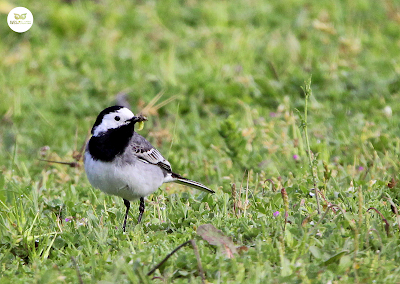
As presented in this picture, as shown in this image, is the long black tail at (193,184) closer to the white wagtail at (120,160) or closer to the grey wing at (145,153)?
the white wagtail at (120,160)

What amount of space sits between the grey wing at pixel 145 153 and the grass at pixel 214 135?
26cm

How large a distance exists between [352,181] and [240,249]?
1.60 meters

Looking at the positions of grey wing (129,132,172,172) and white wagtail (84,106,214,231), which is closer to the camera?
white wagtail (84,106,214,231)

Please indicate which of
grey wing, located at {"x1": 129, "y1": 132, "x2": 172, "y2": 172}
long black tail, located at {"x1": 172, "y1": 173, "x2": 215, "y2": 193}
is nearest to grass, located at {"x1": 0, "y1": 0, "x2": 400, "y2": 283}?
long black tail, located at {"x1": 172, "y1": 173, "x2": 215, "y2": 193}

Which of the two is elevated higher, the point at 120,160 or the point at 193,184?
the point at 120,160

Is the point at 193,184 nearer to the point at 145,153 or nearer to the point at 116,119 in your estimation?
the point at 145,153

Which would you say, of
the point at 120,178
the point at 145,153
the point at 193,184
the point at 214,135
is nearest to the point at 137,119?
the point at 145,153

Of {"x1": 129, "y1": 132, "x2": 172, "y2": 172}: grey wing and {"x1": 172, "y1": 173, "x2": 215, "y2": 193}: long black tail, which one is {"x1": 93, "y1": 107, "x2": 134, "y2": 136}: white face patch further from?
{"x1": 172, "y1": 173, "x2": 215, "y2": 193}: long black tail

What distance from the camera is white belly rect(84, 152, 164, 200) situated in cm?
493

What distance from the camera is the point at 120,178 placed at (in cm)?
495

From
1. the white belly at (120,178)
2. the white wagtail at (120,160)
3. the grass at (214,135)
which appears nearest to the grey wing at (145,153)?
the white wagtail at (120,160)

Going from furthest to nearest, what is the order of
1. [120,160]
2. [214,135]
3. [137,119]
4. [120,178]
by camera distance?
[214,135] → [137,119] → [120,160] → [120,178]

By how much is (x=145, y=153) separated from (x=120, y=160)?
388mm

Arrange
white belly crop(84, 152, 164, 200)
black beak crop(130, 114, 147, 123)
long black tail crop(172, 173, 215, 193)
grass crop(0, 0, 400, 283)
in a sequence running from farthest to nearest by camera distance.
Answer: long black tail crop(172, 173, 215, 193) → black beak crop(130, 114, 147, 123) → white belly crop(84, 152, 164, 200) → grass crop(0, 0, 400, 283)
